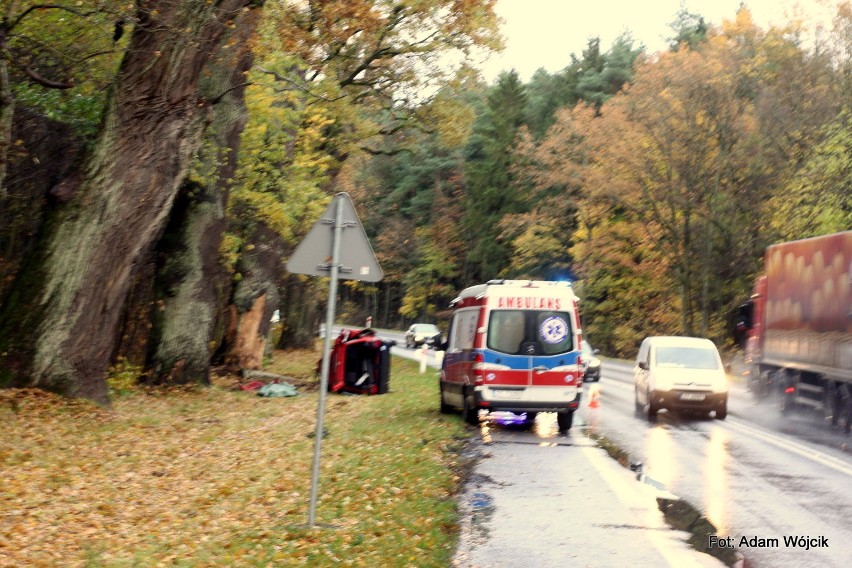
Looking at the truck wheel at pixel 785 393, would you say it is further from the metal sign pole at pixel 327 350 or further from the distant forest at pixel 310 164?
the metal sign pole at pixel 327 350

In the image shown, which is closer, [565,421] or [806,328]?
[565,421]

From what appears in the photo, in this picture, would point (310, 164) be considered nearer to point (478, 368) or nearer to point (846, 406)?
point (478, 368)

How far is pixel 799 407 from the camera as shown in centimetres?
2144

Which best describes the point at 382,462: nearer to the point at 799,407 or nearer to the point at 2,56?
the point at 2,56

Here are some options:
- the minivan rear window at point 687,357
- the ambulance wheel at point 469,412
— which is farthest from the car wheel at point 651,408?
the ambulance wheel at point 469,412

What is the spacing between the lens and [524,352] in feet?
59.4

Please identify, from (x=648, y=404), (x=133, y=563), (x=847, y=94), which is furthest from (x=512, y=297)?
(x=847, y=94)

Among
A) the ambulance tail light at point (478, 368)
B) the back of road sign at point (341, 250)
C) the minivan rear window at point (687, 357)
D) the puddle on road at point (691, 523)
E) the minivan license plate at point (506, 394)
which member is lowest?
the puddle on road at point (691, 523)

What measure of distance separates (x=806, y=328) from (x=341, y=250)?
46.4 feet

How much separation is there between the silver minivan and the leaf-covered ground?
14.7 feet

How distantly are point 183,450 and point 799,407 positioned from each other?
12.8 meters

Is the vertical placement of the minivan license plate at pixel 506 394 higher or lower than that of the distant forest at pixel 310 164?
lower

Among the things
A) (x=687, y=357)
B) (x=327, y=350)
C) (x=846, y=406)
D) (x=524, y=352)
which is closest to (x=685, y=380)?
(x=687, y=357)

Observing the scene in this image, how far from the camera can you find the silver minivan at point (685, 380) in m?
21.3
